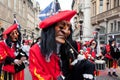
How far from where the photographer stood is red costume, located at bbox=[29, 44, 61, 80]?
3.25 meters

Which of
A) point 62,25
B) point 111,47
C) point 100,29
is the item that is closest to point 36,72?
point 62,25

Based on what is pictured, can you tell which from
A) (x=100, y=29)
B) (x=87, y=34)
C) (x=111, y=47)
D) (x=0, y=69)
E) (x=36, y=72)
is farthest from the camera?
(x=87, y=34)

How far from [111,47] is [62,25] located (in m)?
11.9

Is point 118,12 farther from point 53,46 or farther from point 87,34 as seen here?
point 53,46

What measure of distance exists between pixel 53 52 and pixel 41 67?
210 millimetres

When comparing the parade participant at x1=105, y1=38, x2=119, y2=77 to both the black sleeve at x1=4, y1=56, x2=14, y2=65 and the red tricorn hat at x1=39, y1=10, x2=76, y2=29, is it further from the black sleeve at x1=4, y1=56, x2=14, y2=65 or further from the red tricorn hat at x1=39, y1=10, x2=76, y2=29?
the red tricorn hat at x1=39, y1=10, x2=76, y2=29

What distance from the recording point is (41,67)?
129 inches

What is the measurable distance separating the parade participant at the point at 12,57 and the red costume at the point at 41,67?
2311 millimetres

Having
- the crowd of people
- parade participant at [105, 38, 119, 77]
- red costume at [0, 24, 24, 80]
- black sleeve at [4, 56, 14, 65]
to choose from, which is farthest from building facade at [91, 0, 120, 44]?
the crowd of people

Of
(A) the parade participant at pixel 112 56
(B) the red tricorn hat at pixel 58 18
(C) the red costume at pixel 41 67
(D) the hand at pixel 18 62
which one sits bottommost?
(A) the parade participant at pixel 112 56

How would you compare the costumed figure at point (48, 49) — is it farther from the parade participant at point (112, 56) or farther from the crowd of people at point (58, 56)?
the parade participant at point (112, 56)

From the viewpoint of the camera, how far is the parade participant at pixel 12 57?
224 inches

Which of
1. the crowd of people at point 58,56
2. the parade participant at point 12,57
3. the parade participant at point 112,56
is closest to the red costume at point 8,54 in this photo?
the parade participant at point 12,57

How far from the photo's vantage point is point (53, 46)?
129 inches
